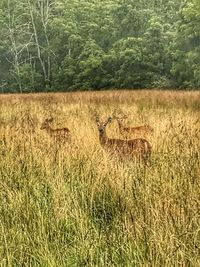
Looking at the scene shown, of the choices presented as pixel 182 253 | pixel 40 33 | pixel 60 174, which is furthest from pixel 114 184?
pixel 40 33

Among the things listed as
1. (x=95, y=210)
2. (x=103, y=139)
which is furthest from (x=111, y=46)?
(x=95, y=210)

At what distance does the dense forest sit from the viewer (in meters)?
28.8

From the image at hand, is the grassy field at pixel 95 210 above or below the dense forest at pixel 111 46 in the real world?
below

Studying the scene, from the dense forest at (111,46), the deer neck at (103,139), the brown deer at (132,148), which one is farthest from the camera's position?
the dense forest at (111,46)

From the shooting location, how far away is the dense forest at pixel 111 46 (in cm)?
2883

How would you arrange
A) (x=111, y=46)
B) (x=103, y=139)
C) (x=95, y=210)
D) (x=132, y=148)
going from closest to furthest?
1. (x=95, y=210)
2. (x=132, y=148)
3. (x=103, y=139)
4. (x=111, y=46)

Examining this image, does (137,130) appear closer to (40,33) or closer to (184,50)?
(184,50)

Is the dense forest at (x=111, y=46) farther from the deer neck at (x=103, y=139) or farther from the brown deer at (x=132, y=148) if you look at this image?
the brown deer at (x=132, y=148)

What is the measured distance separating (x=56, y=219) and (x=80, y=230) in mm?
224

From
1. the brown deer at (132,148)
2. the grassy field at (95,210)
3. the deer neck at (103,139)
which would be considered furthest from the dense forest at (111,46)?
the grassy field at (95,210)

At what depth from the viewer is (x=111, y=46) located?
36.1 m

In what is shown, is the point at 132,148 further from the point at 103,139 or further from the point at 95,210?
the point at 95,210

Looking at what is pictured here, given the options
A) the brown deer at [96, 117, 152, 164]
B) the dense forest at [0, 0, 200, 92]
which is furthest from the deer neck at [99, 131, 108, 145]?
the dense forest at [0, 0, 200, 92]

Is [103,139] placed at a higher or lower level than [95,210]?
higher
